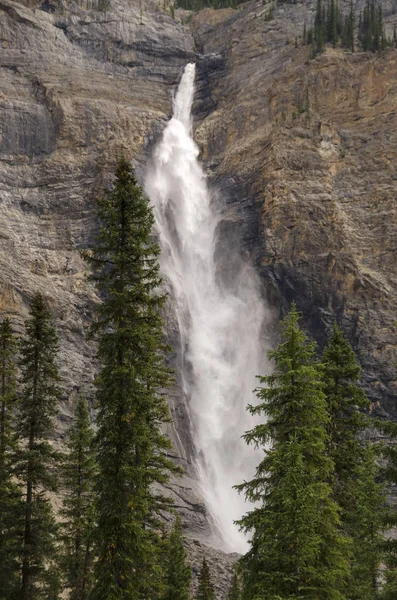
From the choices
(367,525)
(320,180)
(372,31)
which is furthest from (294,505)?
(372,31)

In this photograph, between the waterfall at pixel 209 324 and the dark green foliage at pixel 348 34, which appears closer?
the waterfall at pixel 209 324

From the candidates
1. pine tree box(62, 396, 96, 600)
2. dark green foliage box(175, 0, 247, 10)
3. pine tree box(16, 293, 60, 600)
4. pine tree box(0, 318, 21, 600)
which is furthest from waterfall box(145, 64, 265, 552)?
dark green foliage box(175, 0, 247, 10)

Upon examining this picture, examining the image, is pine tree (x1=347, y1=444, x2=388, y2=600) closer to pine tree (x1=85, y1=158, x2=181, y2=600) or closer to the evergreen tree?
pine tree (x1=85, y1=158, x2=181, y2=600)

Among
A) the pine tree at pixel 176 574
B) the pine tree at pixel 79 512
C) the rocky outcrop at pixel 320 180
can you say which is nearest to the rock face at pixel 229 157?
the rocky outcrop at pixel 320 180

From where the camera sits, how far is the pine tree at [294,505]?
39.3ft

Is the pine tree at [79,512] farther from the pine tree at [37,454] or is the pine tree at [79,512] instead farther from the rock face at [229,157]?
the rock face at [229,157]

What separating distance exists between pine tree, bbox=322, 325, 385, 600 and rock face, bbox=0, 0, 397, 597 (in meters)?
18.0

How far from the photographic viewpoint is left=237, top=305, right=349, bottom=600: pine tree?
39.3 feet

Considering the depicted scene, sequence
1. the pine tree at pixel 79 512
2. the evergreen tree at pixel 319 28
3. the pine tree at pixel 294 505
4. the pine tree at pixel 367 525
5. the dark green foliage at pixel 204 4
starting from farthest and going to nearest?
the dark green foliage at pixel 204 4 → the evergreen tree at pixel 319 28 → the pine tree at pixel 79 512 → the pine tree at pixel 367 525 → the pine tree at pixel 294 505

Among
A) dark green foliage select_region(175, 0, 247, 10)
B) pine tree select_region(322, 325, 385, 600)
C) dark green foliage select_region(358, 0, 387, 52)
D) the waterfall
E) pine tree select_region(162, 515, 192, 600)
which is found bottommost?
pine tree select_region(162, 515, 192, 600)

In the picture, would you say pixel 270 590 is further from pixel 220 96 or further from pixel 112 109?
pixel 220 96

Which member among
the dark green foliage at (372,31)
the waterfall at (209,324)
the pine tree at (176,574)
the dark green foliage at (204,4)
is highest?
the dark green foliage at (204,4)

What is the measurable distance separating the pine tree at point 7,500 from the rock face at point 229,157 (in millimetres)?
19119

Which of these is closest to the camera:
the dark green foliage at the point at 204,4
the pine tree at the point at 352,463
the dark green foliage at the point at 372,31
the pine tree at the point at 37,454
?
the pine tree at the point at 37,454
